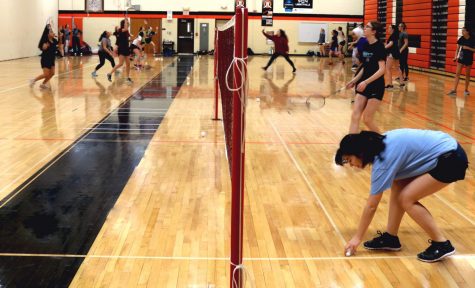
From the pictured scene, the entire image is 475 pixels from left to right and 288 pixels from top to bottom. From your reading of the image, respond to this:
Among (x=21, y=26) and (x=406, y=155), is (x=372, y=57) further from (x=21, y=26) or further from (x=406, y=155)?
(x=21, y=26)

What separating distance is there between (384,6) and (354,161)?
32.6 m

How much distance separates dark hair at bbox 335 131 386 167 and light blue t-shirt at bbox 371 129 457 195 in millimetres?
94

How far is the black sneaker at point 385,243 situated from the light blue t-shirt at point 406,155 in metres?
0.61

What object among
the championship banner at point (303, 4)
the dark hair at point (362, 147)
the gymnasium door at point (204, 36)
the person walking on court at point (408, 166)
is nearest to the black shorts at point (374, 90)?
the person walking on court at point (408, 166)

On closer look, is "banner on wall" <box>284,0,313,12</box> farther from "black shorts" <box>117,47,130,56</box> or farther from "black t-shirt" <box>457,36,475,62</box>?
"black t-shirt" <box>457,36,475,62</box>

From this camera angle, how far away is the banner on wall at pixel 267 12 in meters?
38.5

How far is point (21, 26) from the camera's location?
31609mm

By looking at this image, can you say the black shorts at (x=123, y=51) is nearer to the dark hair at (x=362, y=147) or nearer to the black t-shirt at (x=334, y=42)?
the dark hair at (x=362, y=147)

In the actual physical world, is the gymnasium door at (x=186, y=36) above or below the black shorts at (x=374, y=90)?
above

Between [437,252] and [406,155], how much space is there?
0.86m

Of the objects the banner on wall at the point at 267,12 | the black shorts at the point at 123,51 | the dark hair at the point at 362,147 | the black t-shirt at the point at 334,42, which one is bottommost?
the dark hair at the point at 362,147

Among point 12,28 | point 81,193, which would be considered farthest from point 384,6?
point 81,193

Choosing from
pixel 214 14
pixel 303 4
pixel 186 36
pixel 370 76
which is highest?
pixel 303 4

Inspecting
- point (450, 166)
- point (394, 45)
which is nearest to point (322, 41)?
point (394, 45)
